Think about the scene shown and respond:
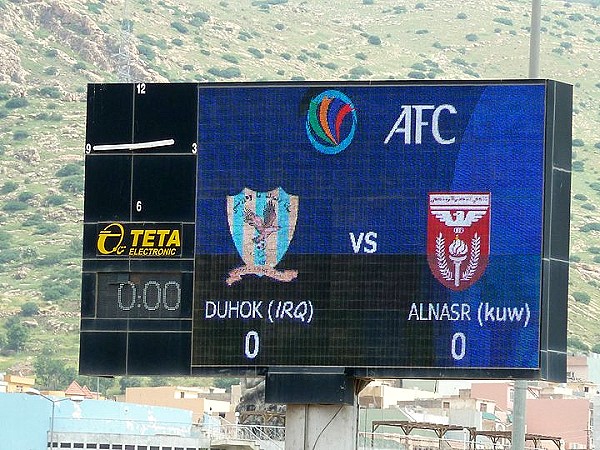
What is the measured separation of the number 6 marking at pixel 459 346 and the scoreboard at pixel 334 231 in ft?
0.06

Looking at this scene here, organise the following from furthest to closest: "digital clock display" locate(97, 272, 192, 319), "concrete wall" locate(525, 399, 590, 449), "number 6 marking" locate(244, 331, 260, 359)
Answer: "concrete wall" locate(525, 399, 590, 449)
"digital clock display" locate(97, 272, 192, 319)
"number 6 marking" locate(244, 331, 260, 359)

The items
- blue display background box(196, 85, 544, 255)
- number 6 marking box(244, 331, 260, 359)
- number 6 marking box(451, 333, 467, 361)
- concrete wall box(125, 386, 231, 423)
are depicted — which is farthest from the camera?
concrete wall box(125, 386, 231, 423)

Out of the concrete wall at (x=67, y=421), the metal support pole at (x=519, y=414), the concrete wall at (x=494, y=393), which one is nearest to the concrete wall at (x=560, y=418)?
the concrete wall at (x=494, y=393)

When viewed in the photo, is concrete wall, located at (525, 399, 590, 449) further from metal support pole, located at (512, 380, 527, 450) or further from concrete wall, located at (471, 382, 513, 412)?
metal support pole, located at (512, 380, 527, 450)

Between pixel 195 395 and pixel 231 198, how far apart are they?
94.5m

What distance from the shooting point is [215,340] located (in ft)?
90.9

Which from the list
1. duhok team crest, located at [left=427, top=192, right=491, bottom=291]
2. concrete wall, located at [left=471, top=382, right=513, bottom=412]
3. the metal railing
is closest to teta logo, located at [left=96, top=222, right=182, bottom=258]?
duhok team crest, located at [left=427, top=192, right=491, bottom=291]

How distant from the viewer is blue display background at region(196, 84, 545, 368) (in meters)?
27.1

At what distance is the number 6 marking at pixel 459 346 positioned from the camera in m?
27.0

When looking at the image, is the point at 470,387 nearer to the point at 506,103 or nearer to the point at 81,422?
the point at 81,422

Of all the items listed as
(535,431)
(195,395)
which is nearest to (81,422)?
(535,431)

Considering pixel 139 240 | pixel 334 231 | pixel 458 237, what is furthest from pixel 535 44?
pixel 139 240

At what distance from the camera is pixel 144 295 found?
1107 inches

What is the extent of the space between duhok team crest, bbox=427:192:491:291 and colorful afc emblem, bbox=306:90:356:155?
4.99 ft
